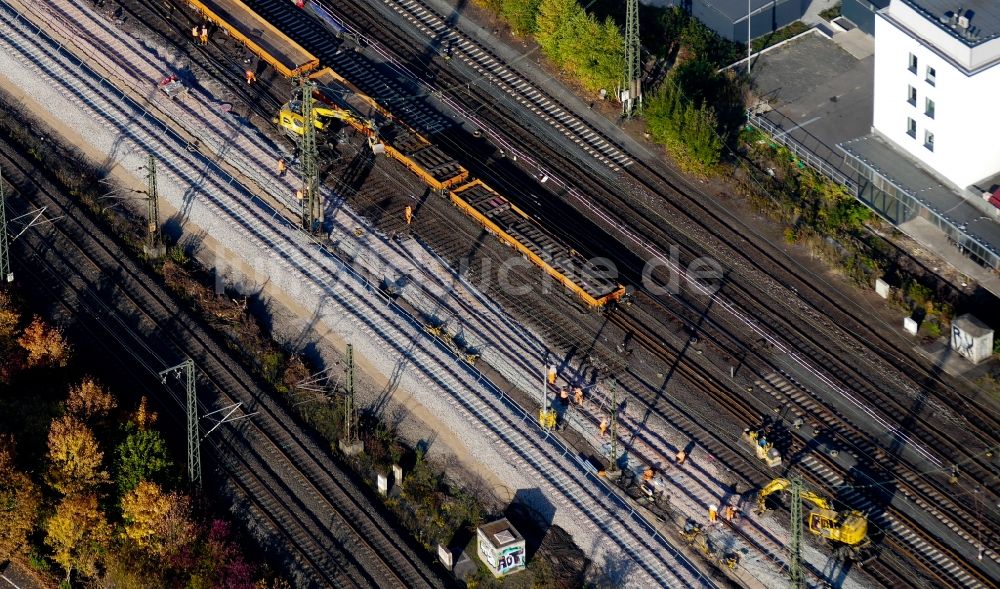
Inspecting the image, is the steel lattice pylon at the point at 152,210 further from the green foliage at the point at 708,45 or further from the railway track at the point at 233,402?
the green foliage at the point at 708,45

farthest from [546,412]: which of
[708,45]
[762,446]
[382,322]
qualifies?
[708,45]

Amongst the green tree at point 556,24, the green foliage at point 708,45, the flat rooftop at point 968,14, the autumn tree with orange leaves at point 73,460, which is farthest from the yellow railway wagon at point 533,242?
the autumn tree with orange leaves at point 73,460

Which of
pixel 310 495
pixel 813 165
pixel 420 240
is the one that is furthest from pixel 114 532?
pixel 813 165

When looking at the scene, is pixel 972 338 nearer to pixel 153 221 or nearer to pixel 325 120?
pixel 325 120

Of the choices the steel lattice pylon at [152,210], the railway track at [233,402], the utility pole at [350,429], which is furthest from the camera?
the steel lattice pylon at [152,210]

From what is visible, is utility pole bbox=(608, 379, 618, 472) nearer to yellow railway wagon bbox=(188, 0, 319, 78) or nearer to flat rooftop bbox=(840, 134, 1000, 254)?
flat rooftop bbox=(840, 134, 1000, 254)

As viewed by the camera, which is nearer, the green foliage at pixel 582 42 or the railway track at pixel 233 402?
the railway track at pixel 233 402
